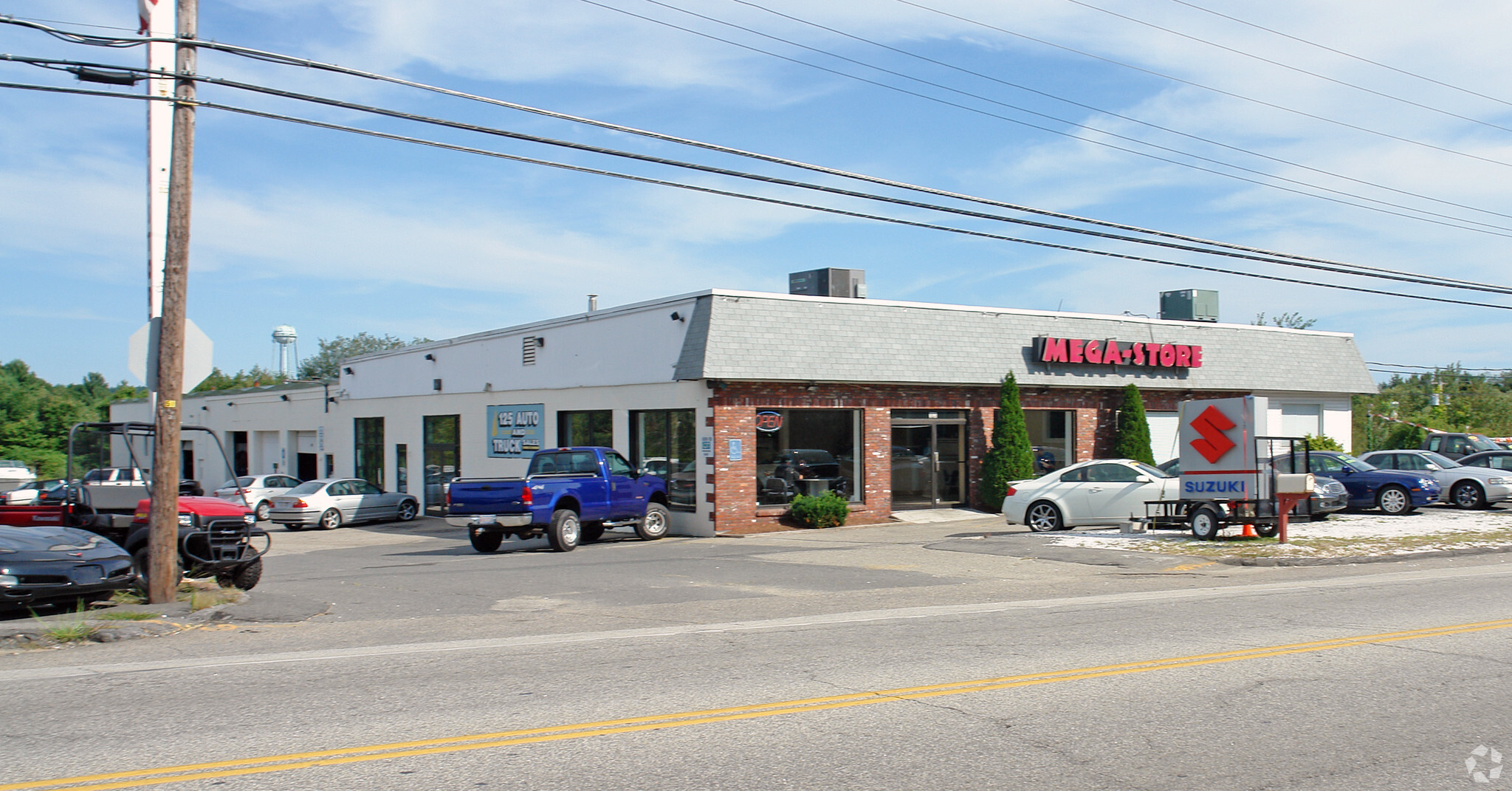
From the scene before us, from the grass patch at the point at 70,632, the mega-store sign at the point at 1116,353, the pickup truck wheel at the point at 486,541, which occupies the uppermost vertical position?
the mega-store sign at the point at 1116,353

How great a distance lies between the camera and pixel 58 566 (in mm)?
11617

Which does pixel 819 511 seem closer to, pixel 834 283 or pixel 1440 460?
pixel 834 283

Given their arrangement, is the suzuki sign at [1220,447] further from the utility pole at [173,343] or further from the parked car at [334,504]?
the parked car at [334,504]

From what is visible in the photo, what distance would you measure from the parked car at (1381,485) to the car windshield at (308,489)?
2575cm

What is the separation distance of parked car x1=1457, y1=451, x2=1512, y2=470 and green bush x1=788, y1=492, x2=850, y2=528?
50.9 ft

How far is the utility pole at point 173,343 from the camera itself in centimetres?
1254

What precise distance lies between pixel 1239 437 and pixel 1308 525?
3834mm

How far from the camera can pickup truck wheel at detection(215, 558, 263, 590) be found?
14.0 meters

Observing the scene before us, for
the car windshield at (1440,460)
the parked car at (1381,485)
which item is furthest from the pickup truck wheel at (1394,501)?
the car windshield at (1440,460)

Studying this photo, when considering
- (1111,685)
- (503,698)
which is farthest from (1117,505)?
(503,698)

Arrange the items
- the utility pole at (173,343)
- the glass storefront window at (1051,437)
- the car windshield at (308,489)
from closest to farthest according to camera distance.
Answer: the utility pole at (173,343)
the glass storefront window at (1051,437)
the car windshield at (308,489)

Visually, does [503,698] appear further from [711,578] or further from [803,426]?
[803,426]

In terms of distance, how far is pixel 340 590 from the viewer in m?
14.6

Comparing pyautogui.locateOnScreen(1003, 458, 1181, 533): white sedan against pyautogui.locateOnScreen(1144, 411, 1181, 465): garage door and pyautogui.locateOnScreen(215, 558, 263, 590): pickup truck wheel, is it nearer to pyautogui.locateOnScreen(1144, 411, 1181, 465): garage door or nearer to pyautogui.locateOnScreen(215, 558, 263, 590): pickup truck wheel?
pyautogui.locateOnScreen(1144, 411, 1181, 465): garage door
